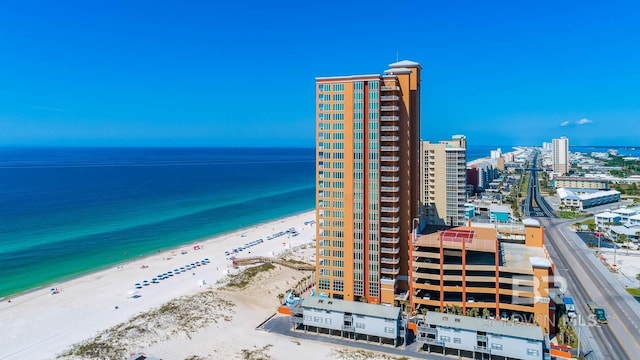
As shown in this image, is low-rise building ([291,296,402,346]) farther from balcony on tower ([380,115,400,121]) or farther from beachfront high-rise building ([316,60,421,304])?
balcony on tower ([380,115,400,121])

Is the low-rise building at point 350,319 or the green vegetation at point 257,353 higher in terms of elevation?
the low-rise building at point 350,319

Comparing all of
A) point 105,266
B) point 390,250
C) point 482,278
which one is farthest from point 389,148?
point 105,266

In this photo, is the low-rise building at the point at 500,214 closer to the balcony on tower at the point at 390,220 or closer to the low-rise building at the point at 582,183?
the balcony on tower at the point at 390,220

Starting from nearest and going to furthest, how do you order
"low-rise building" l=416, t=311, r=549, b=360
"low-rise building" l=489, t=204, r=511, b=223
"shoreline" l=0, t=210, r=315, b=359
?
"low-rise building" l=416, t=311, r=549, b=360, "shoreline" l=0, t=210, r=315, b=359, "low-rise building" l=489, t=204, r=511, b=223

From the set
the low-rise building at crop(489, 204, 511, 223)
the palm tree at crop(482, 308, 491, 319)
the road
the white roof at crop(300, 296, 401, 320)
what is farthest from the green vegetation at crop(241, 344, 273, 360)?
the low-rise building at crop(489, 204, 511, 223)

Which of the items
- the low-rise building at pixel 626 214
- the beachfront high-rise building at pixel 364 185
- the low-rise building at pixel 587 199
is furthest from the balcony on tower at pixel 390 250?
the low-rise building at pixel 587 199

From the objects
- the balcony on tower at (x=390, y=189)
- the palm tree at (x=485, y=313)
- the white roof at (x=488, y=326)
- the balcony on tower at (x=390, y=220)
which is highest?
the balcony on tower at (x=390, y=189)
